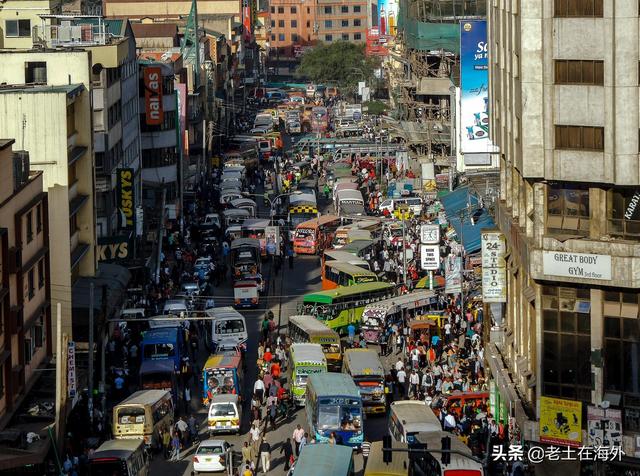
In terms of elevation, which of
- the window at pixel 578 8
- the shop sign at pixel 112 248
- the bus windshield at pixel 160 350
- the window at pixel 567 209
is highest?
the window at pixel 578 8

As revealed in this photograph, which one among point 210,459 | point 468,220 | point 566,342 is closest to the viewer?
point 566,342

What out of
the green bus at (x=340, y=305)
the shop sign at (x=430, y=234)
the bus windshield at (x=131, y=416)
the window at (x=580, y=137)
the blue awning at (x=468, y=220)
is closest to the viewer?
the window at (x=580, y=137)

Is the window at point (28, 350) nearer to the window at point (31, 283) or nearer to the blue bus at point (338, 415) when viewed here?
the window at point (31, 283)

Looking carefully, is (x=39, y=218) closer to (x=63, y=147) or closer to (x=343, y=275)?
(x=63, y=147)

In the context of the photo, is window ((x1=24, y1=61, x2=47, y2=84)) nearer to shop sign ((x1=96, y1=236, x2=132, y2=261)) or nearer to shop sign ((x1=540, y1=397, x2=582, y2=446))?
shop sign ((x1=96, y1=236, x2=132, y2=261))

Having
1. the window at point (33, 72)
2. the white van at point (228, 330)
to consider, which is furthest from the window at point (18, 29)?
the white van at point (228, 330)

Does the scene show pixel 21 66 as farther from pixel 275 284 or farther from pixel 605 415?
pixel 605 415

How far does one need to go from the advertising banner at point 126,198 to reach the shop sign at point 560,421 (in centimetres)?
3506

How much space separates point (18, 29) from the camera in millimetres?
79250

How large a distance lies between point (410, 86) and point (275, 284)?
45.7 metres

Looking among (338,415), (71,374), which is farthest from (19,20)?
(338,415)

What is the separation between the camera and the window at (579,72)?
40.5 metres

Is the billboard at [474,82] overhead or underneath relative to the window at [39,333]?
overhead

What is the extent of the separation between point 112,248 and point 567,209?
98.0 ft
